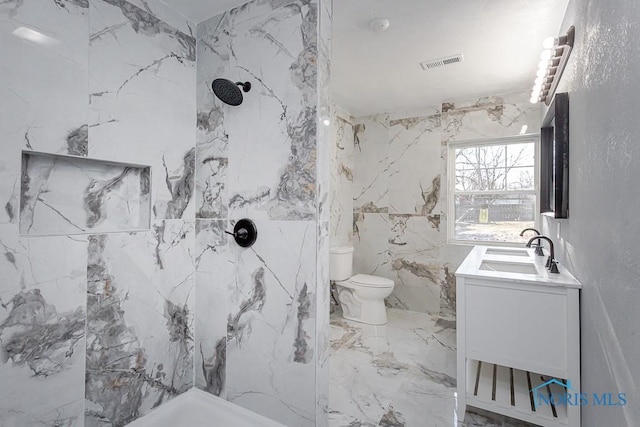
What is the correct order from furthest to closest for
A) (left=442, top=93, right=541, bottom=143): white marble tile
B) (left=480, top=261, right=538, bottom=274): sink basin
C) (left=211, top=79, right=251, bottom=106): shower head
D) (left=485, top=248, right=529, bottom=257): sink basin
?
(left=442, top=93, right=541, bottom=143): white marble tile < (left=485, top=248, right=529, bottom=257): sink basin < (left=480, top=261, right=538, bottom=274): sink basin < (left=211, top=79, right=251, bottom=106): shower head

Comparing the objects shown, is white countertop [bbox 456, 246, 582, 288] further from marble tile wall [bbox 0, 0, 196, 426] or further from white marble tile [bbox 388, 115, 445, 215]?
marble tile wall [bbox 0, 0, 196, 426]

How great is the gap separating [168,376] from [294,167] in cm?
145

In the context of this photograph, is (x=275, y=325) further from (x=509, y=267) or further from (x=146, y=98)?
(x=509, y=267)

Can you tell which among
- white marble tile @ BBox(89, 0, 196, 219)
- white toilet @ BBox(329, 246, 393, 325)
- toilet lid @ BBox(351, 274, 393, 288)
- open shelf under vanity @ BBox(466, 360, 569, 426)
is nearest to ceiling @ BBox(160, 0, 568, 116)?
white marble tile @ BBox(89, 0, 196, 219)

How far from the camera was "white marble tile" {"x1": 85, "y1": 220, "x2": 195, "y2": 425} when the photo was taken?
1.50 m

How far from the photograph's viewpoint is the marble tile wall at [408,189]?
334cm

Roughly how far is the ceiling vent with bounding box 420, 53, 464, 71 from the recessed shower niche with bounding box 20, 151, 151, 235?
2.27 m

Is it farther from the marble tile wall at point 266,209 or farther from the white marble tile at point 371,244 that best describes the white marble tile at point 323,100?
the white marble tile at point 371,244

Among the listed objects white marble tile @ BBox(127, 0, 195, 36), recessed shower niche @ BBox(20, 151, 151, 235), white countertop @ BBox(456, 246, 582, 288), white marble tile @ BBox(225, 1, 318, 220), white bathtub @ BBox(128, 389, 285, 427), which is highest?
white marble tile @ BBox(127, 0, 195, 36)

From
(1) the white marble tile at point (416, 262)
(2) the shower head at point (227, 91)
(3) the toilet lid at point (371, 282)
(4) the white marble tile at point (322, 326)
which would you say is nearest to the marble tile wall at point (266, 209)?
(4) the white marble tile at point (322, 326)

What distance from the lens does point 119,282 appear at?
5.22 feet

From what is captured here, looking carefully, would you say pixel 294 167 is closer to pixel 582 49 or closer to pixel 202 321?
pixel 202 321

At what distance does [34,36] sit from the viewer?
1.29m

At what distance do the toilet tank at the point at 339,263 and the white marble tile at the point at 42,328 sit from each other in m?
2.30
